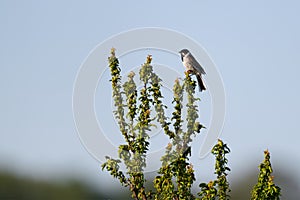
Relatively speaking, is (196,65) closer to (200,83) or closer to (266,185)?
(200,83)

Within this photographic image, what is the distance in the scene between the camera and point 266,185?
17.1 meters

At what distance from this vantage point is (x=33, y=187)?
10712cm

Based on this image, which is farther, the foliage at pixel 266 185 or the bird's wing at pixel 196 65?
the bird's wing at pixel 196 65

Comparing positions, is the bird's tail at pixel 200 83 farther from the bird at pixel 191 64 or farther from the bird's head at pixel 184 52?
the bird's head at pixel 184 52

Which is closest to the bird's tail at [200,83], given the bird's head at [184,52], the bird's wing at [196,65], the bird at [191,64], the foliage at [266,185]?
the bird at [191,64]

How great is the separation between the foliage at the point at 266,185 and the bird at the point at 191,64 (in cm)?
258

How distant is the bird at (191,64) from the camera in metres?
19.1

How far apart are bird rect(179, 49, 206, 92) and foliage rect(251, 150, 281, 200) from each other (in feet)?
8.46

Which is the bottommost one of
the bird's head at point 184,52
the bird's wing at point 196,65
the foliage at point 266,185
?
the foliage at point 266,185

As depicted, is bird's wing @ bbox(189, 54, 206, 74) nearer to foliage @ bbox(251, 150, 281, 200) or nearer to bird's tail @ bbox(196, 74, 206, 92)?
bird's tail @ bbox(196, 74, 206, 92)

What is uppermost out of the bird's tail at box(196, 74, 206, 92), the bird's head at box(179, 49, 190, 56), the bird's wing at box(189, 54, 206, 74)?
the bird's head at box(179, 49, 190, 56)

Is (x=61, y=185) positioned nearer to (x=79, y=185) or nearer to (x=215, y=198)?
(x=79, y=185)

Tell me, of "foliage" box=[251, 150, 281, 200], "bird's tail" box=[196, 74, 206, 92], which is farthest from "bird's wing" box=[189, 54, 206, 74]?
"foliage" box=[251, 150, 281, 200]

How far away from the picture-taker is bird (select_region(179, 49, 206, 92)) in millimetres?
19062
